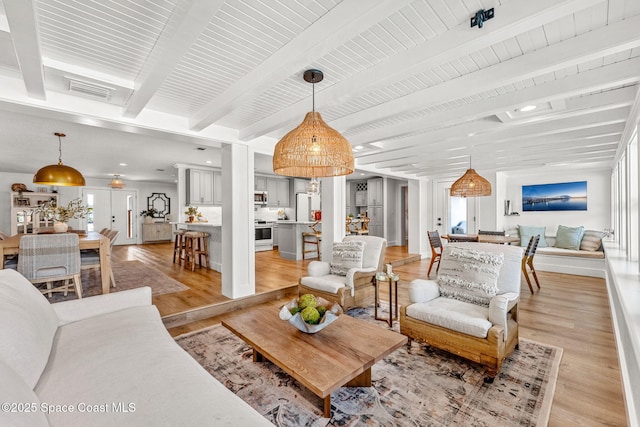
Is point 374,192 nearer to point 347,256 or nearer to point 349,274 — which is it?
point 347,256

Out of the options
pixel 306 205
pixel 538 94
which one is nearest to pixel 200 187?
pixel 306 205

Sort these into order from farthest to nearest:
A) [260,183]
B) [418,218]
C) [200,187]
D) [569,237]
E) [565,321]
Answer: [260,183] < [418,218] < [200,187] < [569,237] < [565,321]

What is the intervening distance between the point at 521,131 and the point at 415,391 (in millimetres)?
3240

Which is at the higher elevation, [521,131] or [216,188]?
[521,131]

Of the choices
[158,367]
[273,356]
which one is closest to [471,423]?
[273,356]

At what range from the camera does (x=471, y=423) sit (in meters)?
1.65

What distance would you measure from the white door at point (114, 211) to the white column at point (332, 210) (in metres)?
8.28

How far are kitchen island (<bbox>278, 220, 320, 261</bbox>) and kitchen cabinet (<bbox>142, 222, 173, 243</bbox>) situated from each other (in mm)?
5641

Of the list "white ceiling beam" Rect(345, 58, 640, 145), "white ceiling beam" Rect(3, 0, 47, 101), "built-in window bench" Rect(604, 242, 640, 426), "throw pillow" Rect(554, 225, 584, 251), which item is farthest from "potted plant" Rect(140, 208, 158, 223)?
"throw pillow" Rect(554, 225, 584, 251)

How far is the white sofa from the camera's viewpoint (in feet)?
3.41

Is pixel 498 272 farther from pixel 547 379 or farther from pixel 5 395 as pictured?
pixel 5 395

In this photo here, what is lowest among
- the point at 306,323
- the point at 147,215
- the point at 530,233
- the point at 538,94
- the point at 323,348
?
the point at 323,348

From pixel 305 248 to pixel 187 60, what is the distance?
516 cm

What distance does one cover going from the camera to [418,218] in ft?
24.8
